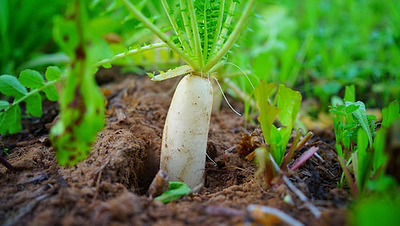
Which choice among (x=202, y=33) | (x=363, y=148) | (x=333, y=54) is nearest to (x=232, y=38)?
(x=202, y=33)

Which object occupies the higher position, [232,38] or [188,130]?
[232,38]

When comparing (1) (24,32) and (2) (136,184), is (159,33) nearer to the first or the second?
(2) (136,184)

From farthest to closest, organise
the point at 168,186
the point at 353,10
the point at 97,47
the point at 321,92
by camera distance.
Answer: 1. the point at 353,10
2. the point at 321,92
3. the point at 168,186
4. the point at 97,47

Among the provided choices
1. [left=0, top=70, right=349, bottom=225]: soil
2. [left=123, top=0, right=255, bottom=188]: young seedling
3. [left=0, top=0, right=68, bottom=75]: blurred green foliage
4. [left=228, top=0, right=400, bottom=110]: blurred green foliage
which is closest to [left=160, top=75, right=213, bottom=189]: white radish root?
[left=123, top=0, right=255, bottom=188]: young seedling

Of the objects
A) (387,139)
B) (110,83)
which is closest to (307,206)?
(387,139)

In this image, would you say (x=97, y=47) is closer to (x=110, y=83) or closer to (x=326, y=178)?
(x=326, y=178)

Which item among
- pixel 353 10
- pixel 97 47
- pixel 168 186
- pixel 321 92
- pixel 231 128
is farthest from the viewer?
pixel 353 10

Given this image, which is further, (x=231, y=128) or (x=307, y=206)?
(x=231, y=128)

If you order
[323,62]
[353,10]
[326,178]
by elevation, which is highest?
[353,10]
